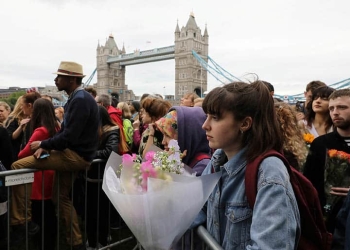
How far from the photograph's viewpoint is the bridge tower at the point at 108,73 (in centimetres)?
7362

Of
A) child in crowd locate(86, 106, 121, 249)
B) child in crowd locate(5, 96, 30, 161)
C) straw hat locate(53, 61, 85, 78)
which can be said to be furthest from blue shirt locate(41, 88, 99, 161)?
child in crowd locate(5, 96, 30, 161)

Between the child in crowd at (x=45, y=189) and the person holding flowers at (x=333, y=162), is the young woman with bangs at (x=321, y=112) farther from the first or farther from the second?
the child in crowd at (x=45, y=189)

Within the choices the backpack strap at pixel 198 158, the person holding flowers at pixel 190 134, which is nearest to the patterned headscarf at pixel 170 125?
the person holding flowers at pixel 190 134

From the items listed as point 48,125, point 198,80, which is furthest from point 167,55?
point 48,125

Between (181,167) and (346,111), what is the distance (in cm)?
137

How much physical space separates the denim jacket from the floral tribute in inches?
7.5

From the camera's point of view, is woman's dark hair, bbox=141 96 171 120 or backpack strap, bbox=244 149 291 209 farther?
woman's dark hair, bbox=141 96 171 120

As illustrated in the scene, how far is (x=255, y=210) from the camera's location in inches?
40.9

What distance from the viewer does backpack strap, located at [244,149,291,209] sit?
109 centimetres

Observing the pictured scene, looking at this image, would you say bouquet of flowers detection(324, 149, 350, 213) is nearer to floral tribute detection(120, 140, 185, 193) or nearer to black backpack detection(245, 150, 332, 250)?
black backpack detection(245, 150, 332, 250)

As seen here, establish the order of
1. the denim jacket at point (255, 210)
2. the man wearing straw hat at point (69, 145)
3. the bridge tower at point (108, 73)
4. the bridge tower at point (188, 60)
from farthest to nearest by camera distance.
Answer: the bridge tower at point (108, 73) < the bridge tower at point (188, 60) < the man wearing straw hat at point (69, 145) < the denim jacket at point (255, 210)

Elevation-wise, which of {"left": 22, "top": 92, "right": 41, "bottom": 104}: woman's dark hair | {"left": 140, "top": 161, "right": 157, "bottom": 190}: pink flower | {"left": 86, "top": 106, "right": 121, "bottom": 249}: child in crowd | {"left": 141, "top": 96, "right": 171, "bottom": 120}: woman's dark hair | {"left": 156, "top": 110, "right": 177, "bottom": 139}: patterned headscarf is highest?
{"left": 22, "top": 92, "right": 41, "bottom": 104}: woman's dark hair

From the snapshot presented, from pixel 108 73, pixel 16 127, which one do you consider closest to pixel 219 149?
pixel 16 127

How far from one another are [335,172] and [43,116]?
8.17 feet
